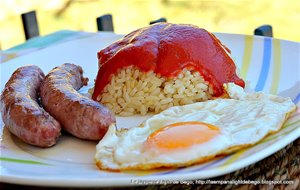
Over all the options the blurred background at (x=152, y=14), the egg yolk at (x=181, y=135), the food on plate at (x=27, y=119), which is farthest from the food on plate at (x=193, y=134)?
the blurred background at (x=152, y=14)

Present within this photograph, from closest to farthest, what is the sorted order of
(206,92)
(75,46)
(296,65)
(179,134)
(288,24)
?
(179,134) → (206,92) → (296,65) → (75,46) → (288,24)

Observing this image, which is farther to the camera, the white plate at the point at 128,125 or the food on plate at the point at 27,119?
the food on plate at the point at 27,119

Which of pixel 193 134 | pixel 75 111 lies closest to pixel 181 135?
pixel 193 134

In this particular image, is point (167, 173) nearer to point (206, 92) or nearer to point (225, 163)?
point (225, 163)

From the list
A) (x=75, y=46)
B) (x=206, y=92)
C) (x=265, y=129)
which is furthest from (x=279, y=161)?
(x=75, y=46)

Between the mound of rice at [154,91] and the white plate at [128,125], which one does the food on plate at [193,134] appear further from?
the mound of rice at [154,91]

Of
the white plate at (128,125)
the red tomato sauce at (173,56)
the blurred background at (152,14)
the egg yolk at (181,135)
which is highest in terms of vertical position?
the red tomato sauce at (173,56)

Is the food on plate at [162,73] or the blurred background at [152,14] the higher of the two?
the food on plate at [162,73]
